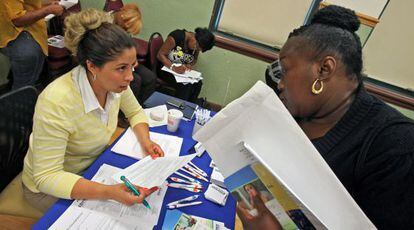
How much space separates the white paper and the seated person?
104mm

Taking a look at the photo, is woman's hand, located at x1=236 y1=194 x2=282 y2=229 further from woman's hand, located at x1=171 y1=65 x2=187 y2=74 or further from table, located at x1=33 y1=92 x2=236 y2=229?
woman's hand, located at x1=171 y1=65 x2=187 y2=74

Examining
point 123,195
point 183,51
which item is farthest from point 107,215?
point 183,51

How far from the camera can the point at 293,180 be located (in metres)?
0.65

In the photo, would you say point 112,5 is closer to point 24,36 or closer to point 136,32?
point 136,32

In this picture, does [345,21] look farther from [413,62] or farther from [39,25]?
[413,62]

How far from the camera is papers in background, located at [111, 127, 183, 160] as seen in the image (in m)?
1.21

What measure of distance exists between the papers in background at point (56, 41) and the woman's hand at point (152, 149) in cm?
188

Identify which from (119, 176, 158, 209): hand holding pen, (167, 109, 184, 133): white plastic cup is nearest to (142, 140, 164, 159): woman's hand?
(167, 109, 184, 133): white plastic cup

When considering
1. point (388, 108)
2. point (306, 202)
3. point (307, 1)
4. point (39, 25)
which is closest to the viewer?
point (306, 202)

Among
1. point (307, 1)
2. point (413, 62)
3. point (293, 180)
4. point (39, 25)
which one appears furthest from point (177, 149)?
point (413, 62)

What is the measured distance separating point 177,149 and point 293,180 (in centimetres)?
75

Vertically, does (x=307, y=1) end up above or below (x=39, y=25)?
above

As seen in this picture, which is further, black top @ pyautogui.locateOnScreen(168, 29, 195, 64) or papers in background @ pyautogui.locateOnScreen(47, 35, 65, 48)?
black top @ pyautogui.locateOnScreen(168, 29, 195, 64)

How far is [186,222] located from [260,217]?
0.30m
